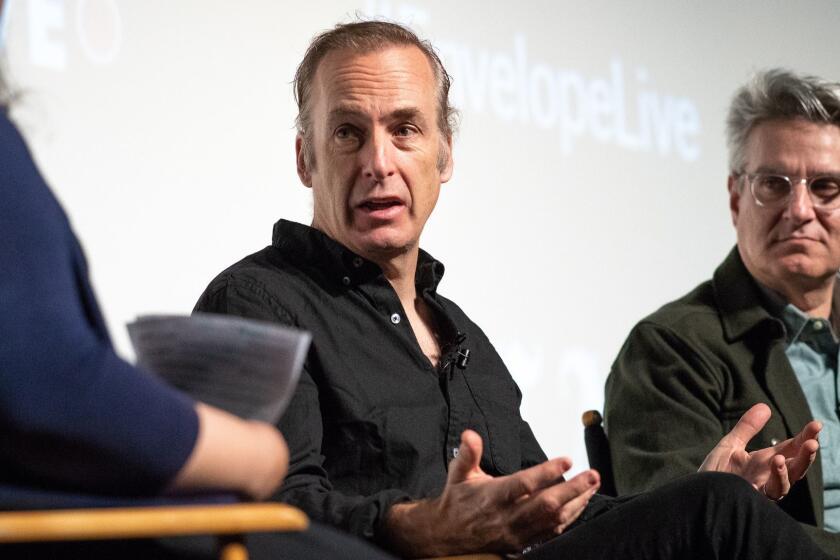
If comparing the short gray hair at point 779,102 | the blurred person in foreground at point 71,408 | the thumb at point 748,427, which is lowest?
the thumb at point 748,427

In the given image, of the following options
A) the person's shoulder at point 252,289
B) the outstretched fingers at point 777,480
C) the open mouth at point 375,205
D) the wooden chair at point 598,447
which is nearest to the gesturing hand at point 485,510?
the person's shoulder at point 252,289

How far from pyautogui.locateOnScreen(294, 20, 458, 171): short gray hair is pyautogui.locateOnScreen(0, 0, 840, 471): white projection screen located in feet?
1.74

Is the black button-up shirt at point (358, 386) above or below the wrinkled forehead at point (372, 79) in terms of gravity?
below

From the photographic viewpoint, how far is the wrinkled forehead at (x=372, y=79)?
222 cm

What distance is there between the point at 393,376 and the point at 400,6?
1793 mm

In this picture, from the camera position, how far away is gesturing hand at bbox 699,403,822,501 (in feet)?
6.77

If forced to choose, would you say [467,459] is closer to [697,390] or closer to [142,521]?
[142,521]

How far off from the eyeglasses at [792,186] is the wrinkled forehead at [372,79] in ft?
3.08

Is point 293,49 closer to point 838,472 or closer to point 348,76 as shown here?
point 348,76

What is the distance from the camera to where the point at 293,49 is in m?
3.34

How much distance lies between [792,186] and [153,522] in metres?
2.21

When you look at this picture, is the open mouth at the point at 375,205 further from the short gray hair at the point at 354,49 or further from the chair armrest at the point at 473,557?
the chair armrest at the point at 473,557

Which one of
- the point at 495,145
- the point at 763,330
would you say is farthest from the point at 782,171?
the point at 495,145

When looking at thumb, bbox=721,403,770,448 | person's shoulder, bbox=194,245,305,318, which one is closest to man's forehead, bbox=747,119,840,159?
thumb, bbox=721,403,770,448
